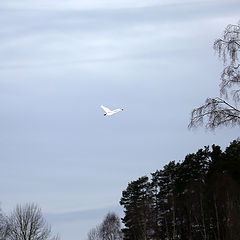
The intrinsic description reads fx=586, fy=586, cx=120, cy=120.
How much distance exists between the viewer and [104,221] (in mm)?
135125

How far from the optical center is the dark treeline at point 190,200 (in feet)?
256

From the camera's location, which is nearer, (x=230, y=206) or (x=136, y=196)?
(x=230, y=206)

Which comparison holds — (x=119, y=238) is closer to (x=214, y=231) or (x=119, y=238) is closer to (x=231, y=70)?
(x=214, y=231)

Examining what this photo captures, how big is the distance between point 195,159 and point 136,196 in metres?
20.9

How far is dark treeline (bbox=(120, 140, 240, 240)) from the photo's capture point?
78062 millimetres

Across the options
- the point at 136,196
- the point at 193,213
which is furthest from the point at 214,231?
the point at 136,196

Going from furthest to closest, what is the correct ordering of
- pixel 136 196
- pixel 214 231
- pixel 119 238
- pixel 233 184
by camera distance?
1. pixel 119 238
2. pixel 136 196
3. pixel 214 231
4. pixel 233 184

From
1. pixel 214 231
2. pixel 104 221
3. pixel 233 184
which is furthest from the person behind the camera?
pixel 104 221

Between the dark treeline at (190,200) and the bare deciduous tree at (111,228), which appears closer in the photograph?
the dark treeline at (190,200)

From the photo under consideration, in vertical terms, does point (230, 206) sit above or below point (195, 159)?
below

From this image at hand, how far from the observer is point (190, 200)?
84312 millimetres

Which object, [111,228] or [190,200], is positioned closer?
[190,200]

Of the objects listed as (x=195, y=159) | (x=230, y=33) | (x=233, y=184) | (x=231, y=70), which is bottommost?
(x=231, y=70)

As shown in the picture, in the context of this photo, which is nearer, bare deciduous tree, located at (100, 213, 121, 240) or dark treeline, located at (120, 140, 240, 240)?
dark treeline, located at (120, 140, 240, 240)
